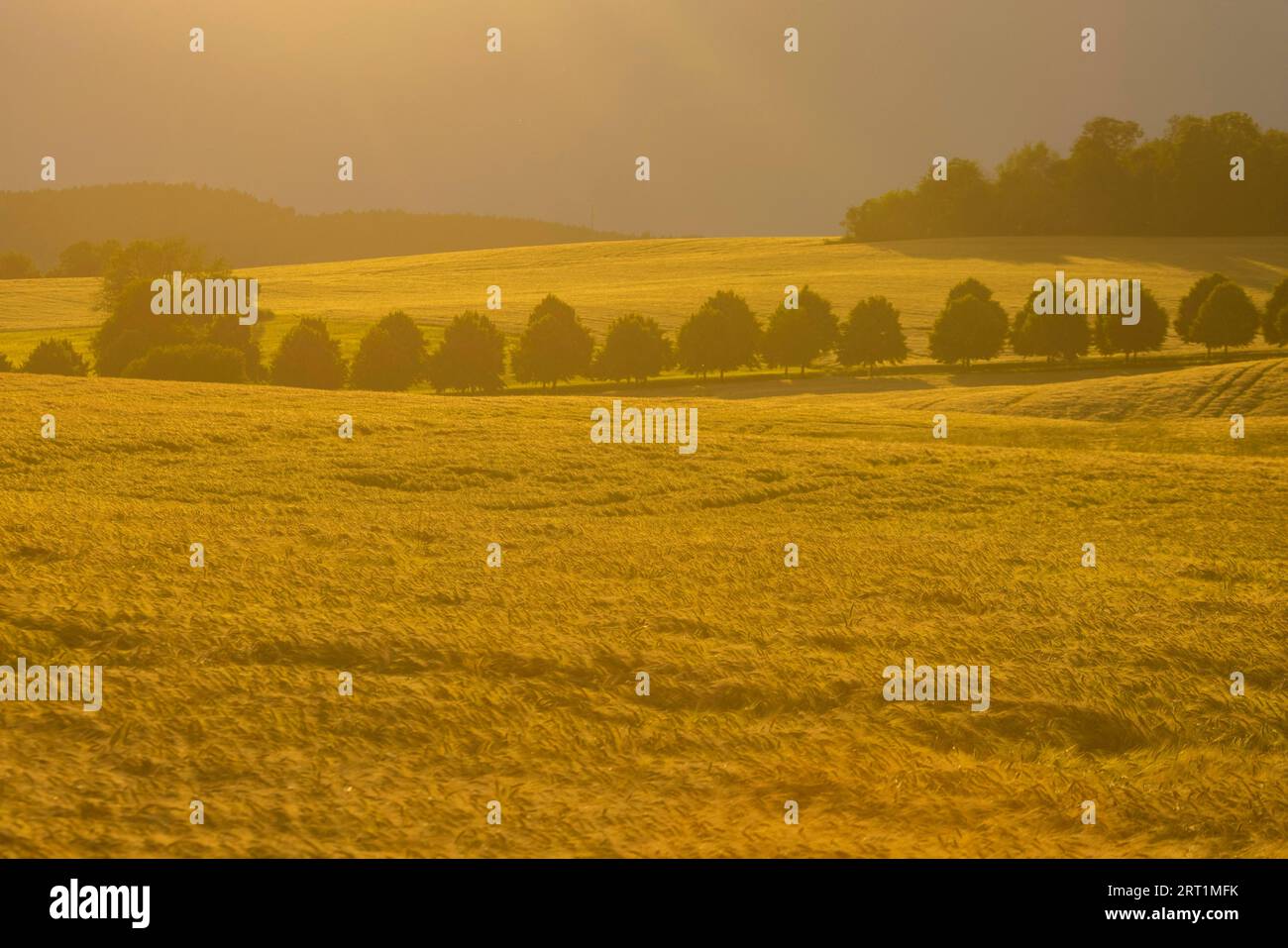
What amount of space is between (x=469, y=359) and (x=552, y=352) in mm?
4805

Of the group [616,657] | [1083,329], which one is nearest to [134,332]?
[1083,329]

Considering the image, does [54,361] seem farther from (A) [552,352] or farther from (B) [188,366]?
(A) [552,352]

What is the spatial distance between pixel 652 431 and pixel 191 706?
21779mm

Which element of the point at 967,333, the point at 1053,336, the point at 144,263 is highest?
the point at 144,263

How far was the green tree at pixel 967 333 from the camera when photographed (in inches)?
2923

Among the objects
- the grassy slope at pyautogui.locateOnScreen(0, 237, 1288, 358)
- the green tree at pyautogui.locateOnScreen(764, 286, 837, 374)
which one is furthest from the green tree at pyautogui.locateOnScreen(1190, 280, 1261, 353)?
the green tree at pyautogui.locateOnScreen(764, 286, 837, 374)

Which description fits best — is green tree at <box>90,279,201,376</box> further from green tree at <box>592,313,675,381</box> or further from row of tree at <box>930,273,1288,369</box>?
row of tree at <box>930,273,1288,369</box>

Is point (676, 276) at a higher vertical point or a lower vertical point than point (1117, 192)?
lower

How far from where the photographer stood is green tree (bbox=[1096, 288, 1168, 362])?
248ft

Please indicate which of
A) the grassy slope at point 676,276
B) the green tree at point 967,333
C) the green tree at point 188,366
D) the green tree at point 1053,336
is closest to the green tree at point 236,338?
the green tree at point 188,366

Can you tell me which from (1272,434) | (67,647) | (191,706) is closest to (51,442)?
(67,647)

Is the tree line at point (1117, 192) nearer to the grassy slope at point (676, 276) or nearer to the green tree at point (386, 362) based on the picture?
the grassy slope at point (676, 276)

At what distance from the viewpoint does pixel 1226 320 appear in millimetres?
76125

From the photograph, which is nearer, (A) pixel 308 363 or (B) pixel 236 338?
(A) pixel 308 363
